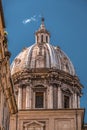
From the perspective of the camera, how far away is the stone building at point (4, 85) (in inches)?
1088

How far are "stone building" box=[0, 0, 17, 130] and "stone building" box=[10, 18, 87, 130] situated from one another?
17946mm

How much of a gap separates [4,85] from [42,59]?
26944 millimetres

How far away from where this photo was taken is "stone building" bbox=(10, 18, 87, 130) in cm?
5100

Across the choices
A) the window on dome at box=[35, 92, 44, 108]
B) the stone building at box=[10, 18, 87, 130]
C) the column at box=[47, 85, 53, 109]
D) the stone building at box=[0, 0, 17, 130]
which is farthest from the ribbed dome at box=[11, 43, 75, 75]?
the stone building at box=[0, 0, 17, 130]

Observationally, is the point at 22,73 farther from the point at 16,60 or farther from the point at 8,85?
the point at 8,85

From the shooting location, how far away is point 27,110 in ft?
169

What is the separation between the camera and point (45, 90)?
2110 inches

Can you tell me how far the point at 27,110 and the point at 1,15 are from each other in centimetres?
2587

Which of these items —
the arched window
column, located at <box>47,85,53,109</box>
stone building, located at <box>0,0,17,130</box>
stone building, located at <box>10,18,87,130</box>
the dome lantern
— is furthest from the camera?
the dome lantern

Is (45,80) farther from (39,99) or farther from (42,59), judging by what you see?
(42,59)

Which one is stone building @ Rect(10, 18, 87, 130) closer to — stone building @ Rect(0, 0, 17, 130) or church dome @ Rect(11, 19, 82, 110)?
church dome @ Rect(11, 19, 82, 110)

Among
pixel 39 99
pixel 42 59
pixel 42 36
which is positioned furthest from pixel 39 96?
pixel 42 36

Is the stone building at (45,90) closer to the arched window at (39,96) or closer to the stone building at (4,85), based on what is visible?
the arched window at (39,96)

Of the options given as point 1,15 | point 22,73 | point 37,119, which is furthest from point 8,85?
point 22,73
